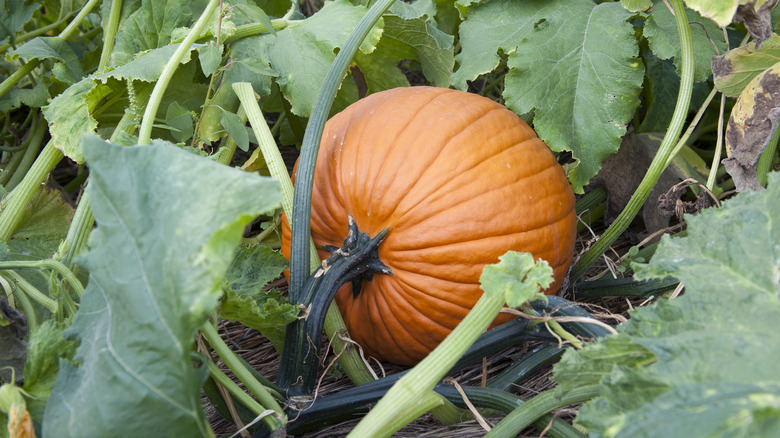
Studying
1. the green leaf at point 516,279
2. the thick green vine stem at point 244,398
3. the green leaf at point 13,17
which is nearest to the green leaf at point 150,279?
the thick green vine stem at point 244,398

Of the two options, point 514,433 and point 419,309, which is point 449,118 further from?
point 514,433

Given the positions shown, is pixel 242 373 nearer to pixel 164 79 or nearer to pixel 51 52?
pixel 164 79

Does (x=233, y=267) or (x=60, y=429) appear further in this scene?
(x=233, y=267)

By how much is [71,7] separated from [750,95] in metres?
1.66

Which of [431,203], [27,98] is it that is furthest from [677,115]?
[27,98]

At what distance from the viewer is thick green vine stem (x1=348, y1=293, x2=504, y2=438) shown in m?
0.77

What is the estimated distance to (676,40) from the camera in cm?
127

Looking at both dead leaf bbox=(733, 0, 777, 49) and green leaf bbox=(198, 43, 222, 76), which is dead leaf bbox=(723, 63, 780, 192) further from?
green leaf bbox=(198, 43, 222, 76)

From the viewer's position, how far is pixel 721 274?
2.37 feet

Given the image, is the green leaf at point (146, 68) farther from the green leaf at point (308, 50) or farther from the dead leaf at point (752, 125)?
the dead leaf at point (752, 125)

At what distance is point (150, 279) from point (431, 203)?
538 mm

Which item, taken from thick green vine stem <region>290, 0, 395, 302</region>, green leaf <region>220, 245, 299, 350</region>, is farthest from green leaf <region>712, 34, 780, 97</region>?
green leaf <region>220, 245, 299, 350</region>

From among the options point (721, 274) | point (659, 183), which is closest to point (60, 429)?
point (721, 274)

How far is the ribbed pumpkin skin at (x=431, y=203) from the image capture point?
1.10 meters
